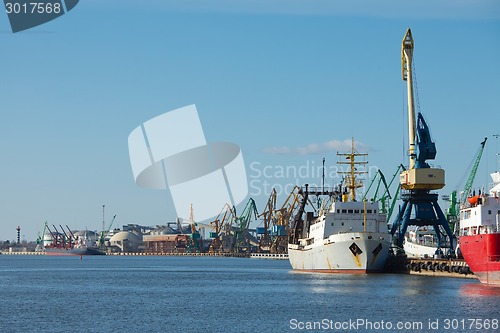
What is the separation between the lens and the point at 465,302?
2532 inches

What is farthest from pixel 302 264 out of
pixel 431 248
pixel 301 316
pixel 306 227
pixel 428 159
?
pixel 301 316

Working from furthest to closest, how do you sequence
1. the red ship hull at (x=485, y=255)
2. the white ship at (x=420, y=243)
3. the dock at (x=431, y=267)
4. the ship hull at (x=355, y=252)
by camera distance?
the white ship at (x=420, y=243) → the ship hull at (x=355, y=252) → the dock at (x=431, y=267) → the red ship hull at (x=485, y=255)

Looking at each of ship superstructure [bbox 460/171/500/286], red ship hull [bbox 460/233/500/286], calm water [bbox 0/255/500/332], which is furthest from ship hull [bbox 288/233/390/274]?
red ship hull [bbox 460/233/500/286]

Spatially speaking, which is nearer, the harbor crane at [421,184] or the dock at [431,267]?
the dock at [431,267]

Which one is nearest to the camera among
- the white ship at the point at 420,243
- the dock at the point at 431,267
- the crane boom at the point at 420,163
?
the dock at the point at 431,267

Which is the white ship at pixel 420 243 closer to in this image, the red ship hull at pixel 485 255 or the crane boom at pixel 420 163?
the crane boom at pixel 420 163

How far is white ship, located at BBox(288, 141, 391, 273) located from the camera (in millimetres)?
97188

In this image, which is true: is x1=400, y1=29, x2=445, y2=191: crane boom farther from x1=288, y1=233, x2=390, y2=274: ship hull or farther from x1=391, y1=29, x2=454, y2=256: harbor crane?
x1=288, y1=233, x2=390, y2=274: ship hull

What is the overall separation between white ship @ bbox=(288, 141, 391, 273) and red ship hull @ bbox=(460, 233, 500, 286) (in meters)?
20.6

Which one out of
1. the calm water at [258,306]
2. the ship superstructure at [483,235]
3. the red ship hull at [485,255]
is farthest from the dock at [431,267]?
the red ship hull at [485,255]

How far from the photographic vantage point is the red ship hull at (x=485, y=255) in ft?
229

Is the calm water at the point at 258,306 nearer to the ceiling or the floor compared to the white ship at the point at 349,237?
nearer to the floor

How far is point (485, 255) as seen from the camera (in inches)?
2808

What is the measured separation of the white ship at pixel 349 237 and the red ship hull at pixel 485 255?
2057 centimetres
